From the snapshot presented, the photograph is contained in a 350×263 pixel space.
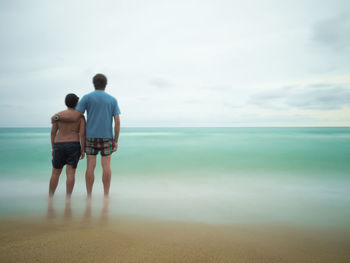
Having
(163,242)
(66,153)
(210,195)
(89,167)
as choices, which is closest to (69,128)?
(66,153)

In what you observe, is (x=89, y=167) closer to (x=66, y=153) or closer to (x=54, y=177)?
(x=66, y=153)

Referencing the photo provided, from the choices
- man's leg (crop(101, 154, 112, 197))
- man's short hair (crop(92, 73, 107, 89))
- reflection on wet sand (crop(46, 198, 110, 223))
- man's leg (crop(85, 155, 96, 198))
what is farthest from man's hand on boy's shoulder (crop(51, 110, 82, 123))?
reflection on wet sand (crop(46, 198, 110, 223))

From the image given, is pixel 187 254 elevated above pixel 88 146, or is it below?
below

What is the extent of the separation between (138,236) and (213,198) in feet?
6.10

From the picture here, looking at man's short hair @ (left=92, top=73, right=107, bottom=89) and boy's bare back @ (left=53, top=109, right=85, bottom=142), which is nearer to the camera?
boy's bare back @ (left=53, top=109, right=85, bottom=142)

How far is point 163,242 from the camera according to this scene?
2.05 meters

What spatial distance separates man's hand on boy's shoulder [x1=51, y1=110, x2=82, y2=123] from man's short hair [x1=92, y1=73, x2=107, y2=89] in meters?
0.49

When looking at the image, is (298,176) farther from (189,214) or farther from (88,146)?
(88,146)

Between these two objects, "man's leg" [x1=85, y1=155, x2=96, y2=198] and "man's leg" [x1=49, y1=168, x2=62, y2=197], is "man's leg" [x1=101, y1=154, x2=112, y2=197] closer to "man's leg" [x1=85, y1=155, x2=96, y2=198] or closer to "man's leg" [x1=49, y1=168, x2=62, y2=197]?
"man's leg" [x1=85, y1=155, x2=96, y2=198]

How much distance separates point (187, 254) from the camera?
183 cm

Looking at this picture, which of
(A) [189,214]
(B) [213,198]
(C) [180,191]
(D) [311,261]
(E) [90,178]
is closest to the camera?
(D) [311,261]

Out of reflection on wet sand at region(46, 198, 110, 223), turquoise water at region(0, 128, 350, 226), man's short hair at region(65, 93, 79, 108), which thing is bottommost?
turquoise water at region(0, 128, 350, 226)

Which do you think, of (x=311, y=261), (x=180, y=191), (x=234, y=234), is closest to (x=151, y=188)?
(x=180, y=191)

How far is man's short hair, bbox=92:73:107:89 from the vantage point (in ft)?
10.4
